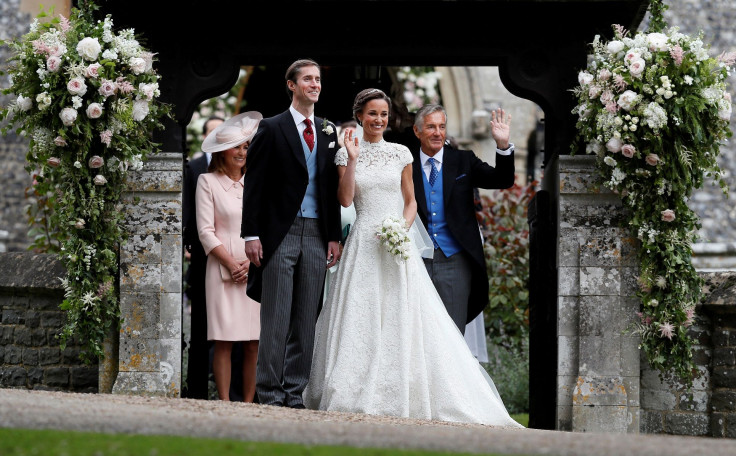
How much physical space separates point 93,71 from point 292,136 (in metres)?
1.35

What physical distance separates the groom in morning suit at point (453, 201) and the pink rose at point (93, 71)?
2.12 metres

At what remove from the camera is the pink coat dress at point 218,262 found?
8.50 m

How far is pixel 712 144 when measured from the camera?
8125mm

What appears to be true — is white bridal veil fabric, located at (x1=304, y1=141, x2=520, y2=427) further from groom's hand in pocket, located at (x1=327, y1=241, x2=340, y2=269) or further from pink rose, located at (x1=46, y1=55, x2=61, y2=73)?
pink rose, located at (x1=46, y1=55, x2=61, y2=73)

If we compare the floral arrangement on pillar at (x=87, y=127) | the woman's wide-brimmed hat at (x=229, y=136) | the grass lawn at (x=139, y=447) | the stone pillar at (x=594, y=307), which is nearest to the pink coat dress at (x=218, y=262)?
the woman's wide-brimmed hat at (x=229, y=136)

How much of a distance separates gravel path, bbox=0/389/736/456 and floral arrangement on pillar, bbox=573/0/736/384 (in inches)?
93.2

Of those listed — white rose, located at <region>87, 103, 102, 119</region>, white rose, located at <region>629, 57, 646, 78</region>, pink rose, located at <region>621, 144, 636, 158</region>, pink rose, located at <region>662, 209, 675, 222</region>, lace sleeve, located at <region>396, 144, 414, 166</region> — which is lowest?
pink rose, located at <region>662, 209, 675, 222</region>

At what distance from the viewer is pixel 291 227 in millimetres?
7500

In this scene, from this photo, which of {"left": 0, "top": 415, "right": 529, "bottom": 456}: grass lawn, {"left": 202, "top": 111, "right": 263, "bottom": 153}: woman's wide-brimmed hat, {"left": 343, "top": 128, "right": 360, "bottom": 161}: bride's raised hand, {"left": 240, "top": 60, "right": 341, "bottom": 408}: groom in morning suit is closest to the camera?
{"left": 0, "top": 415, "right": 529, "bottom": 456}: grass lawn

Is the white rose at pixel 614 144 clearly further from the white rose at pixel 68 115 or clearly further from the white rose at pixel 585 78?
the white rose at pixel 68 115

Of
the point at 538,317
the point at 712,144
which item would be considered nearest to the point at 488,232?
the point at 538,317

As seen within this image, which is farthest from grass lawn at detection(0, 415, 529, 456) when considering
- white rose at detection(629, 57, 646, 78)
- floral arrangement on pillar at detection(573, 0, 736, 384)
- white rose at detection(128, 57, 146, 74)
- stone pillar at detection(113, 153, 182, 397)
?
white rose at detection(629, 57, 646, 78)

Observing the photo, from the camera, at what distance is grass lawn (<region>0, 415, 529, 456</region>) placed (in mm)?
4598

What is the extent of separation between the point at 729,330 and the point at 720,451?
10.8ft
